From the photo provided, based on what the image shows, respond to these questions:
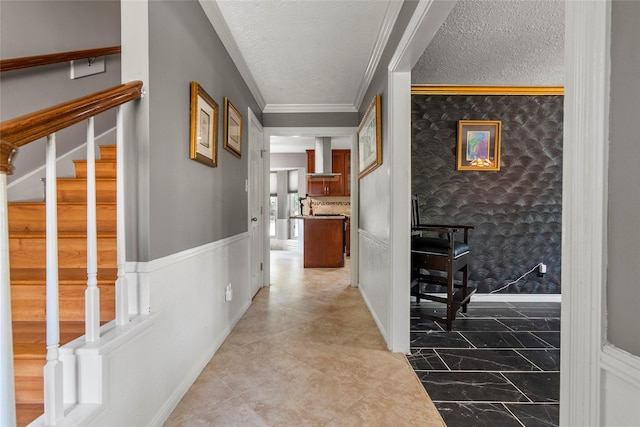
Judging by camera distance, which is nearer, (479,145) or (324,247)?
(479,145)

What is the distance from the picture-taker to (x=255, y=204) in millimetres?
3543

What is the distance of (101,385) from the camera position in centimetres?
100

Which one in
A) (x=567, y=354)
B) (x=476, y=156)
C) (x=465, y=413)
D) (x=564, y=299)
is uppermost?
(x=476, y=156)

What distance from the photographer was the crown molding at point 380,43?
6.25 feet

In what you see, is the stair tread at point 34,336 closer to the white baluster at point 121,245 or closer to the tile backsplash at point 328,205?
the white baluster at point 121,245

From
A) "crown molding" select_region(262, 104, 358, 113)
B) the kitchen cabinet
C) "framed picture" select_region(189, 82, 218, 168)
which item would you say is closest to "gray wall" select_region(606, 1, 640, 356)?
"framed picture" select_region(189, 82, 218, 168)

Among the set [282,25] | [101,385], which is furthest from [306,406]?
[282,25]

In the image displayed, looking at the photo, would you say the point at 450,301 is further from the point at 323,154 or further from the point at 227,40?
the point at 323,154

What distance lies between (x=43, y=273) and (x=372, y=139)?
2.45m

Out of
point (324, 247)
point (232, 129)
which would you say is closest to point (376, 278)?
point (232, 129)

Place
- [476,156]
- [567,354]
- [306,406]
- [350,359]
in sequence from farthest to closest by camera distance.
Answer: [476,156]
[350,359]
[306,406]
[567,354]

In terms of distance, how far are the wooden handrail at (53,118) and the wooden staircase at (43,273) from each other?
1.99ft

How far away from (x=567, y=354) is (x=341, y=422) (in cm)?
111

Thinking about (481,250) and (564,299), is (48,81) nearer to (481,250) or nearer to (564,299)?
(564,299)
